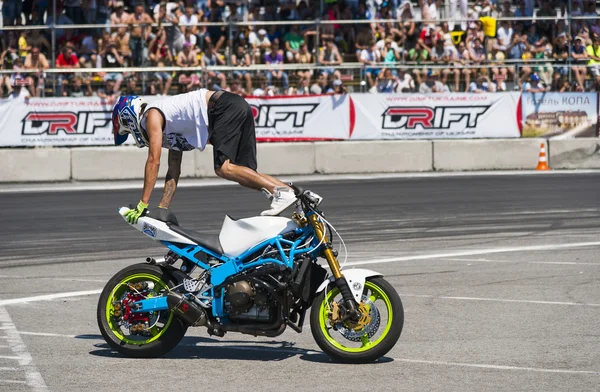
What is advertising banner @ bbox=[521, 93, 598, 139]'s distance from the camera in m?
22.5

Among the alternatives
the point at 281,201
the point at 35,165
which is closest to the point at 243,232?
the point at 281,201

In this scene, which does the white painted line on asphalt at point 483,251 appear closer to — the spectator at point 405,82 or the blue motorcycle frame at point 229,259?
the blue motorcycle frame at point 229,259

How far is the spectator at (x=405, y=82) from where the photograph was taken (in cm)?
2264

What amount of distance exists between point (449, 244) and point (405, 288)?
2.83 metres

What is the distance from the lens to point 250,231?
691 cm

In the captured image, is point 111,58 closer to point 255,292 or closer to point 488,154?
point 488,154

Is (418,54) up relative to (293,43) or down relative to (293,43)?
down

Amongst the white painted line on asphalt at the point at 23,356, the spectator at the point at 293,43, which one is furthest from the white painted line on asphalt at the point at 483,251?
the spectator at the point at 293,43

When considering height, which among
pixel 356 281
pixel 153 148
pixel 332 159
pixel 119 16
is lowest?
pixel 332 159

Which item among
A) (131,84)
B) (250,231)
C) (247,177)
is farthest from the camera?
(131,84)

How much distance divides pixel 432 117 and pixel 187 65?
5.58 metres

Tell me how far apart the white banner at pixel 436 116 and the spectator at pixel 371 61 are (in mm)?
608

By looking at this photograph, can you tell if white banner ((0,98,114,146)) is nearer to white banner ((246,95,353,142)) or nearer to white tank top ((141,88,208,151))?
white banner ((246,95,353,142))

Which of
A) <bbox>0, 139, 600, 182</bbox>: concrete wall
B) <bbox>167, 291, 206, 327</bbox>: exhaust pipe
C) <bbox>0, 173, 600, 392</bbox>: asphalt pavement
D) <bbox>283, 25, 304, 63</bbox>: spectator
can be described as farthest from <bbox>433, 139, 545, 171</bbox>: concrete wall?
<bbox>167, 291, 206, 327</bbox>: exhaust pipe
